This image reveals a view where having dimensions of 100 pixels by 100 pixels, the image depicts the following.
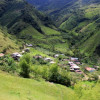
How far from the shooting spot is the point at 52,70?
72750 mm

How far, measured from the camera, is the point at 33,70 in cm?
6925

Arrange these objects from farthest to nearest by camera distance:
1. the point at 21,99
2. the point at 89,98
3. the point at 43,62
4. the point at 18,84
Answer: the point at 43,62, the point at 89,98, the point at 18,84, the point at 21,99

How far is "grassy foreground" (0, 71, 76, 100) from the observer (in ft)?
123

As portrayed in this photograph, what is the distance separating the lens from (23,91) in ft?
139

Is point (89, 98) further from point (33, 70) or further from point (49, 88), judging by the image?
point (33, 70)

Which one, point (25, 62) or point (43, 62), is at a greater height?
point (25, 62)

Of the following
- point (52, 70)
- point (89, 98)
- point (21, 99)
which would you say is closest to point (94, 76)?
point (52, 70)

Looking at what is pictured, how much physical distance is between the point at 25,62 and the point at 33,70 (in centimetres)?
885

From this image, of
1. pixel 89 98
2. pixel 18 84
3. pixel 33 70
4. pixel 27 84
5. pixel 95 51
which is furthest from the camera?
pixel 95 51

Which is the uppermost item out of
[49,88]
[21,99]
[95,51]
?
[21,99]

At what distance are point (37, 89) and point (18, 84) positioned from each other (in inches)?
290

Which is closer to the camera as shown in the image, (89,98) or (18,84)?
(18,84)

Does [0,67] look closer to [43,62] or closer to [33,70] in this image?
[33,70]

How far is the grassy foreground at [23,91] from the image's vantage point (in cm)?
3750
